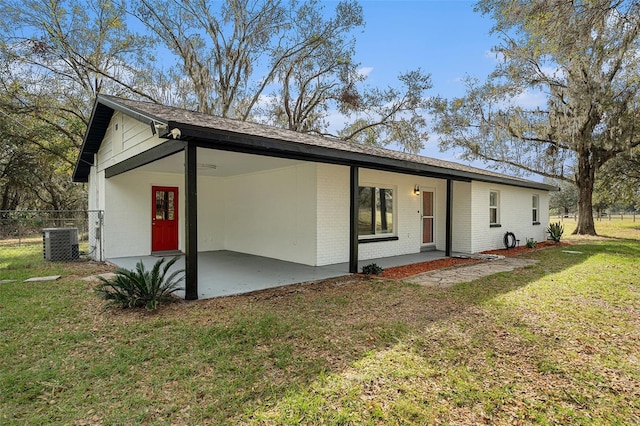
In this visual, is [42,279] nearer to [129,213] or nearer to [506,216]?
[129,213]

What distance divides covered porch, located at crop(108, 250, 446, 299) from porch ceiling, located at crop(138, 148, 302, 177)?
7.95ft

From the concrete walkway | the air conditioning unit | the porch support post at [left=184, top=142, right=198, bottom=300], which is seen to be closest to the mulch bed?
the concrete walkway

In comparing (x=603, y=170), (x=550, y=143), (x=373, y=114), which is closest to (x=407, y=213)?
(x=373, y=114)

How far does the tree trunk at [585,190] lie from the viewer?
1686cm

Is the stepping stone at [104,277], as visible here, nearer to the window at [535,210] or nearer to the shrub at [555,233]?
the window at [535,210]

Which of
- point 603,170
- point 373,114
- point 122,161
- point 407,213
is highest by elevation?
point 373,114

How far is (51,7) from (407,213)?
51.6ft

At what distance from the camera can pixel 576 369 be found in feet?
9.98

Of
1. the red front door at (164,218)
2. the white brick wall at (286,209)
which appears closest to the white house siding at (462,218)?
the white brick wall at (286,209)

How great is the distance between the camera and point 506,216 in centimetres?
1207

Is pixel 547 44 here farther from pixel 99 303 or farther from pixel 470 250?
pixel 99 303

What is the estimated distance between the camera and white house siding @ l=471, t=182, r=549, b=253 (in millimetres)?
10589

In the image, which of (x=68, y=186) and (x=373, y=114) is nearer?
(x=373, y=114)

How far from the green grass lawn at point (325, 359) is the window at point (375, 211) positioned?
346 cm
